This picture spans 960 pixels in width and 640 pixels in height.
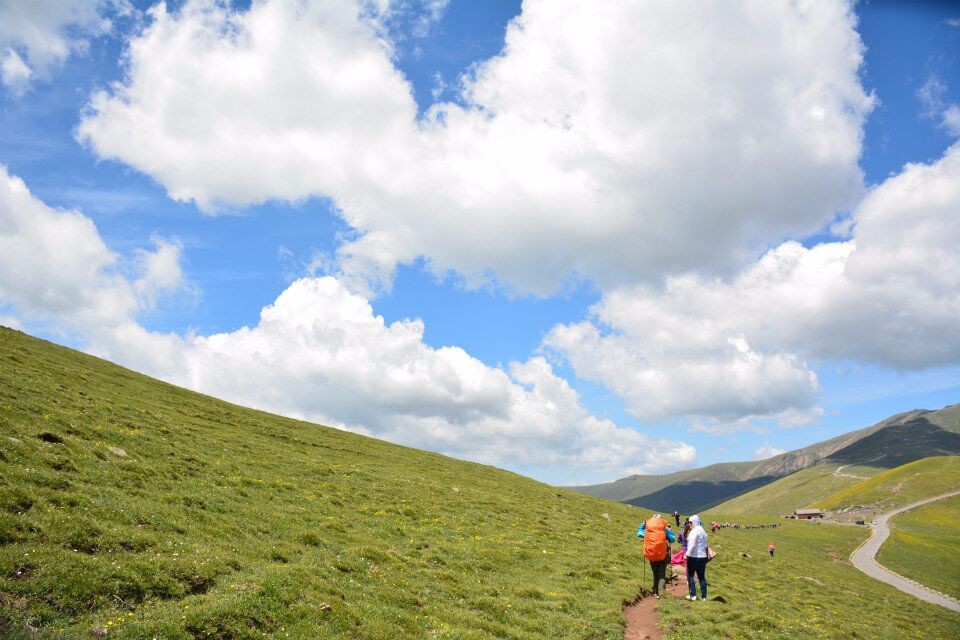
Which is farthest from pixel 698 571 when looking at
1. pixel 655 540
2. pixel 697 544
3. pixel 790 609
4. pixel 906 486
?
pixel 906 486

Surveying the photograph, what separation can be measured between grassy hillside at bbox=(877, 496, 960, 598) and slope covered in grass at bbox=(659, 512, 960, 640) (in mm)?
13518

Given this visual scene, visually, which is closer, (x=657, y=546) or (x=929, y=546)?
(x=657, y=546)

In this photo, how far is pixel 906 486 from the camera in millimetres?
166875

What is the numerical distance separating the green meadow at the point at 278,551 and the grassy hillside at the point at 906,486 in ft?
497

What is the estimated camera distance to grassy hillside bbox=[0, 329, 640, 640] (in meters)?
13.9

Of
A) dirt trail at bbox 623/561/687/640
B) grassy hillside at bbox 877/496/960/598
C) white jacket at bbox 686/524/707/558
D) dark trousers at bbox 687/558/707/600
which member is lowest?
grassy hillside at bbox 877/496/960/598

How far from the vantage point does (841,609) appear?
31891 millimetres

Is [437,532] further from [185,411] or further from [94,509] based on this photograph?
[185,411]

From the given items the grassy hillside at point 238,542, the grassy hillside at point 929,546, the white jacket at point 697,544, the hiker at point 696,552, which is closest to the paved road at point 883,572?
the grassy hillside at point 929,546

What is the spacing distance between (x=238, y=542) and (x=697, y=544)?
20698 mm

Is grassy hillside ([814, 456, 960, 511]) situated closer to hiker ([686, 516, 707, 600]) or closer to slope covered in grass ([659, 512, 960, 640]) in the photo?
slope covered in grass ([659, 512, 960, 640])

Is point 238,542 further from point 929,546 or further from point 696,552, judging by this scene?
point 929,546

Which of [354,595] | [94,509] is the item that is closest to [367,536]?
[354,595]

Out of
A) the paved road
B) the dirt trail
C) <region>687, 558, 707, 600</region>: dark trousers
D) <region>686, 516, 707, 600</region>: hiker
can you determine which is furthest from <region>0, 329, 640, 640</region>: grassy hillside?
the paved road
